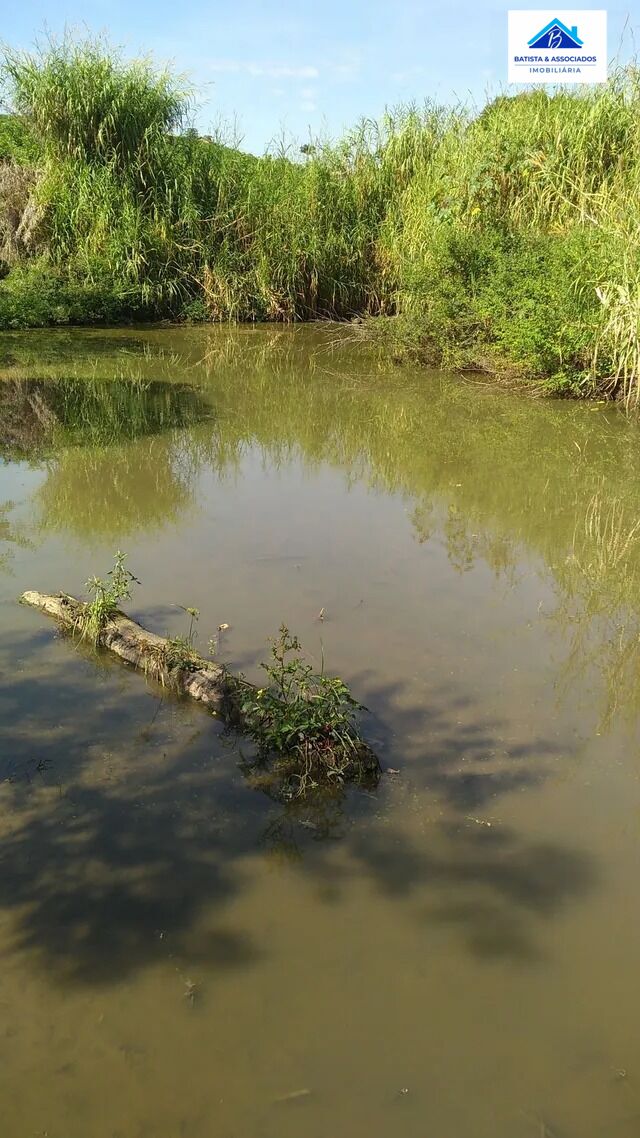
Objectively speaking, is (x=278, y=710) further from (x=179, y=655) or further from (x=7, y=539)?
(x=7, y=539)

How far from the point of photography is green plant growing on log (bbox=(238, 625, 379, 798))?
3277mm

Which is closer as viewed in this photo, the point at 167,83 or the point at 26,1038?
the point at 26,1038

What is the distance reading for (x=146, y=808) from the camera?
3.10m

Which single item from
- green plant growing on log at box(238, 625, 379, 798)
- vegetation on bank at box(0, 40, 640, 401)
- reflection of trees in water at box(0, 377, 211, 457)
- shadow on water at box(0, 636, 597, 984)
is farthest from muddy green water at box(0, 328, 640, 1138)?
vegetation on bank at box(0, 40, 640, 401)

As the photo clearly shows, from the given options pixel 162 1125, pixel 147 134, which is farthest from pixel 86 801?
pixel 147 134

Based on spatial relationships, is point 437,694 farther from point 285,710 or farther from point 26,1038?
point 26,1038

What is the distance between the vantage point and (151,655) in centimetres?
390

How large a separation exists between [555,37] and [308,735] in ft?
37.2

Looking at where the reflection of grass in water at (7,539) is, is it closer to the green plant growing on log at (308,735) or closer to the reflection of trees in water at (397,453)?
the reflection of trees in water at (397,453)

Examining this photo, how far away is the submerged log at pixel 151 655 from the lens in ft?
12.1

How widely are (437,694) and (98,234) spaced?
474 inches

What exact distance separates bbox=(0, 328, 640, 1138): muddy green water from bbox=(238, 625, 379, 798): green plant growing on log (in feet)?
0.39

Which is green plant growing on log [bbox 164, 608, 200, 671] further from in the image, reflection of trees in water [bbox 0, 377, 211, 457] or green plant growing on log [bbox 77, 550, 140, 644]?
reflection of trees in water [bbox 0, 377, 211, 457]

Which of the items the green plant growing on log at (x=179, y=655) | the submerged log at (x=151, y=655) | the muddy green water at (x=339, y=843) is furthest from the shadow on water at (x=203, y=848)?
the green plant growing on log at (x=179, y=655)
